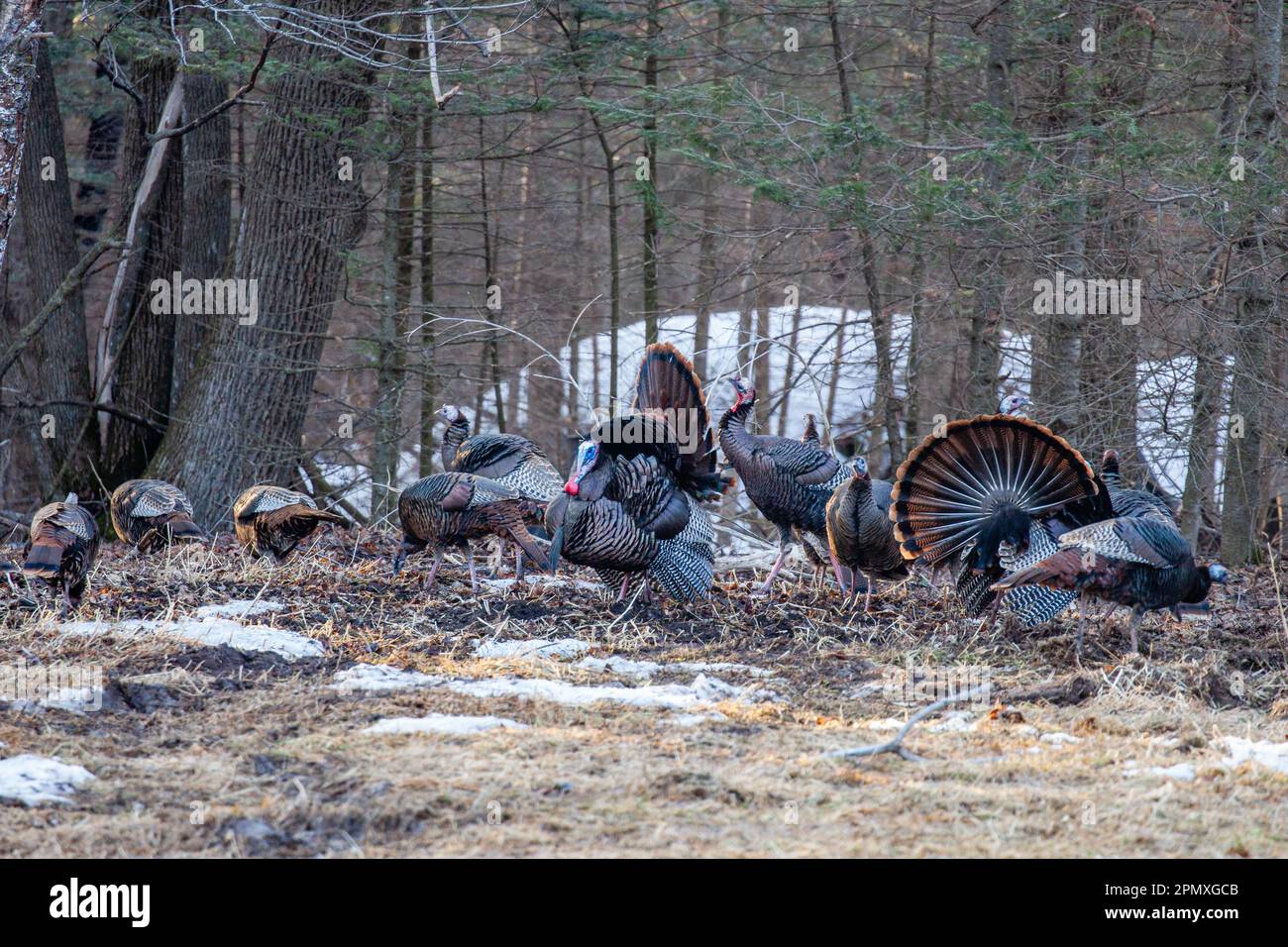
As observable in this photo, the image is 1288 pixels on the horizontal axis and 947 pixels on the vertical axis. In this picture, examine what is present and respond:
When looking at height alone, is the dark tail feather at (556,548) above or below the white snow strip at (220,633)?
above

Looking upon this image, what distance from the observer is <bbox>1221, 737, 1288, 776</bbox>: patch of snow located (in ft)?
14.0

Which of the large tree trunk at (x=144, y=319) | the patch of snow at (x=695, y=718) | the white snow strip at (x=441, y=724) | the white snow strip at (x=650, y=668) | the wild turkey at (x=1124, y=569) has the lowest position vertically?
the patch of snow at (x=695, y=718)

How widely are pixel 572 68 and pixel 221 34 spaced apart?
2984 millimetres

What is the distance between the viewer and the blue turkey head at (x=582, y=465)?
6.97 meters

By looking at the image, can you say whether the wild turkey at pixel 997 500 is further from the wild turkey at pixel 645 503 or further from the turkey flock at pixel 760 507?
the wild turkey at pixel 645 503

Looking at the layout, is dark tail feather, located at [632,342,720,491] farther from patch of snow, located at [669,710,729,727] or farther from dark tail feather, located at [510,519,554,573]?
patch of snow, located at [669,710,729,727]

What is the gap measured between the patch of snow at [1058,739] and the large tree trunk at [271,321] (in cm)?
752

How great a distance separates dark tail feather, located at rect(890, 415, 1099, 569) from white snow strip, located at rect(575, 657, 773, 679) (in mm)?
1393

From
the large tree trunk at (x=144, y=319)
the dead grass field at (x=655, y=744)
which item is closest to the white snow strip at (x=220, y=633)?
the dead grass field at (x=655, y=744)

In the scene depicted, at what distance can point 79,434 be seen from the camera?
458 inches

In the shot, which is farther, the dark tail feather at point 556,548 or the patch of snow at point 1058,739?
the dark tail feather at point 556,548

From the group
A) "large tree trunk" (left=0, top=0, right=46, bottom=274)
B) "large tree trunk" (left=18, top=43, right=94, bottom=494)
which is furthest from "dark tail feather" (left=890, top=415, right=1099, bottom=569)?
"large tree trunk" (left=18, top=43, right=94, bottom=494)

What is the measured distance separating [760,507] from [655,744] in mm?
4280

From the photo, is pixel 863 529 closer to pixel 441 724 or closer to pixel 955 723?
pixel 955 723
